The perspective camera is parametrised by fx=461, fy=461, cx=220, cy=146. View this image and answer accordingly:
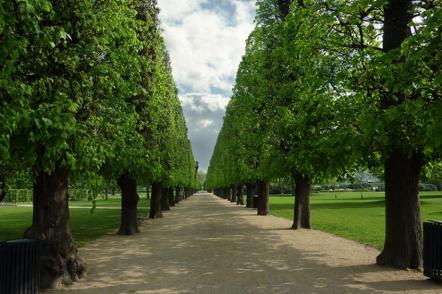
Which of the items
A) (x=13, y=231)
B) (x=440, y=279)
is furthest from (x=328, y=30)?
(x=13, y=231)

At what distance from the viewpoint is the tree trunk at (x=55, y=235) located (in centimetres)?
988

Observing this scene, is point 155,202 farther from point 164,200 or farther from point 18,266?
point 18,266

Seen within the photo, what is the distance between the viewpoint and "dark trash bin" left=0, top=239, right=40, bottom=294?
7.93m

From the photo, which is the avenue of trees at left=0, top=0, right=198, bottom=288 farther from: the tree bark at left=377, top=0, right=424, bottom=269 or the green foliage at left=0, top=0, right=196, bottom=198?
the tree bark at left=377, top=0, right=424, bottom=269

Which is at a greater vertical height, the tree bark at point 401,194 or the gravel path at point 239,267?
the tree bark at point 401,194

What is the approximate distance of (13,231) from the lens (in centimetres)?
2239

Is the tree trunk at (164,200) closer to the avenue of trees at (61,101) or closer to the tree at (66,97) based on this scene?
the avenue of trees at (61,101)

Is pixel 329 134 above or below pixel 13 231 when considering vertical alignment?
above

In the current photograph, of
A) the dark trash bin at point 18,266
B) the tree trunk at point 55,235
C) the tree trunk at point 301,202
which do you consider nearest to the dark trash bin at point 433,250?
the tree trunk at point 55,235

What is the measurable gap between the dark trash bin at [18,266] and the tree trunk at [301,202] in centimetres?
1564

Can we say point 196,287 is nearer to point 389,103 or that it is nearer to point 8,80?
point 8,80

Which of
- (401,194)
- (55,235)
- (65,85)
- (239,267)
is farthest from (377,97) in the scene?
(55,235)

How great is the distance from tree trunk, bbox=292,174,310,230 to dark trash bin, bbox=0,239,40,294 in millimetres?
15641

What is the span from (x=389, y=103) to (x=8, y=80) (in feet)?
28.8
